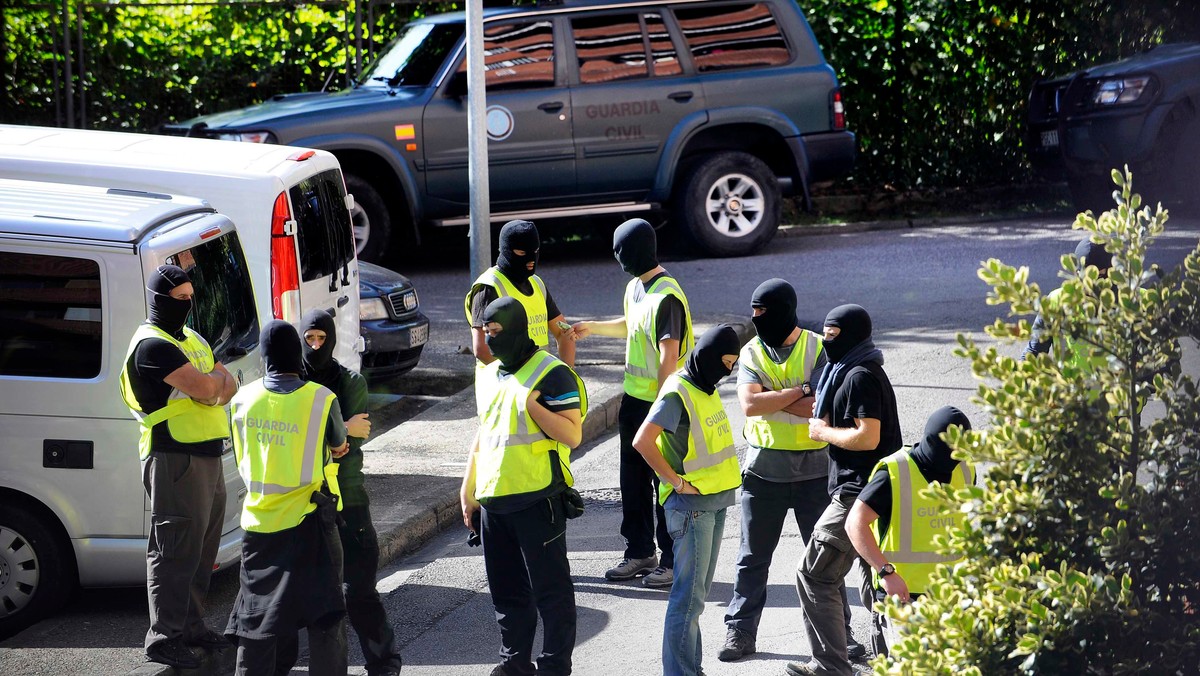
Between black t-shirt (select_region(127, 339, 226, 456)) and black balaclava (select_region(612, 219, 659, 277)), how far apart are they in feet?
6.78

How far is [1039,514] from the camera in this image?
9.59ft

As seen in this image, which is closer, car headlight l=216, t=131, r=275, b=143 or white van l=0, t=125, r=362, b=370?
white van l=0, t=125, r=362, b=370

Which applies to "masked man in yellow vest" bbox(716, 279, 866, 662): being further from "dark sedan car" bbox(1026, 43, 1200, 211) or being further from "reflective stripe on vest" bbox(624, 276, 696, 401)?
"dark sedan car" bbox(1026, 43, 1200, 211)

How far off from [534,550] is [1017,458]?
97.1 inches

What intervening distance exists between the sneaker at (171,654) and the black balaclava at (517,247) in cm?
221

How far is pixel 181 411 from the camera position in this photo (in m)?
5.40

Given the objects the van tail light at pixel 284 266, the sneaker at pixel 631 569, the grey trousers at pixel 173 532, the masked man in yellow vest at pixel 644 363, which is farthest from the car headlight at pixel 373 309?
the grey trousers at pixel 173 532

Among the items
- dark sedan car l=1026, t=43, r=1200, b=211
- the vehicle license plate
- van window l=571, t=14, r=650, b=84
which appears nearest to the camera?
the vehicle license plate

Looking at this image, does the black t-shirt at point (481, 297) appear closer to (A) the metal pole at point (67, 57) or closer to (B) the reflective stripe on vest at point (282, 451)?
(B) the reflective stripe on vest at point (282, 451)

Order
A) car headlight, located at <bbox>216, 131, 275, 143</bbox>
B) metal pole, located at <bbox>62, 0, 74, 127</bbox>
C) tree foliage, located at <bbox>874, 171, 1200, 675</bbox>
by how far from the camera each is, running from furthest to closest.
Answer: metal pole, located at <bbox>62, 0, 74, 127</bbox>, car headlight, located at <bbox>216, 131, 275, 143</bbox>, tree foliage, located at <bbox>874, 171, 1200, 675</bbox>

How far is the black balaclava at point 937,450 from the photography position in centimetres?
436

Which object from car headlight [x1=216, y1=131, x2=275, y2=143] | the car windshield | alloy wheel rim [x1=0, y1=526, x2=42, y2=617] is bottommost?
alloy wheel rim [x1=0, y1=526, x2=42, y2=617]

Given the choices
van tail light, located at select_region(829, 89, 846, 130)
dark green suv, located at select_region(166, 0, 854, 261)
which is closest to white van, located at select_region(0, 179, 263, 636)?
dark green suv, located at select_region(166, 0, 854, 261)

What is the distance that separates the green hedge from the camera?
14.9 metres
